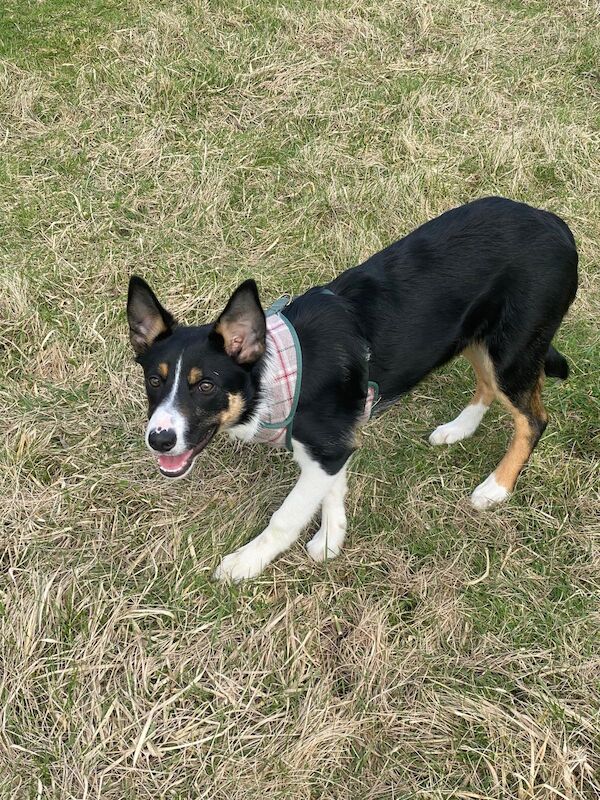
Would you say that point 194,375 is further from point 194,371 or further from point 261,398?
point 261,398

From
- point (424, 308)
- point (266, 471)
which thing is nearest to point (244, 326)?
point (424, 308)

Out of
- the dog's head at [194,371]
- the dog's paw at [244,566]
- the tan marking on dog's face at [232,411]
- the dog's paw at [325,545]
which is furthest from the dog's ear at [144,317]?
the dog's paw at [325,545]

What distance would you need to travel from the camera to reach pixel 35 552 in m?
3.13

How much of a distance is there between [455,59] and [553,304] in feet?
14.4

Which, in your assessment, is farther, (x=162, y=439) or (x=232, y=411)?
(x=232, y=411)

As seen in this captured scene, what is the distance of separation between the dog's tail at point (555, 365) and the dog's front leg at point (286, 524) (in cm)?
141

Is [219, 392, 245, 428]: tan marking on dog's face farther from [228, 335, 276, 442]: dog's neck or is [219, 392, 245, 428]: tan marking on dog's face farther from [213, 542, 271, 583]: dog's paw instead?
[213, 542, 271, 583]: dog's paw

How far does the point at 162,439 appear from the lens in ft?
8.29

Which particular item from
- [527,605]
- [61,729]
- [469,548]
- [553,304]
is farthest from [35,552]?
[553,304]

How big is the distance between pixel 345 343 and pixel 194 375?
720 mm

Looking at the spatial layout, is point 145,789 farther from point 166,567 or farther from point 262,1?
point 262,1

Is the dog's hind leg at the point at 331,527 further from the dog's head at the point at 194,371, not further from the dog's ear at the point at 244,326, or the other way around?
the dog's ear at the point at 244,326

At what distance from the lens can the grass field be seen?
2592 mm

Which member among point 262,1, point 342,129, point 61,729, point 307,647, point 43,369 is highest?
point 262,1
